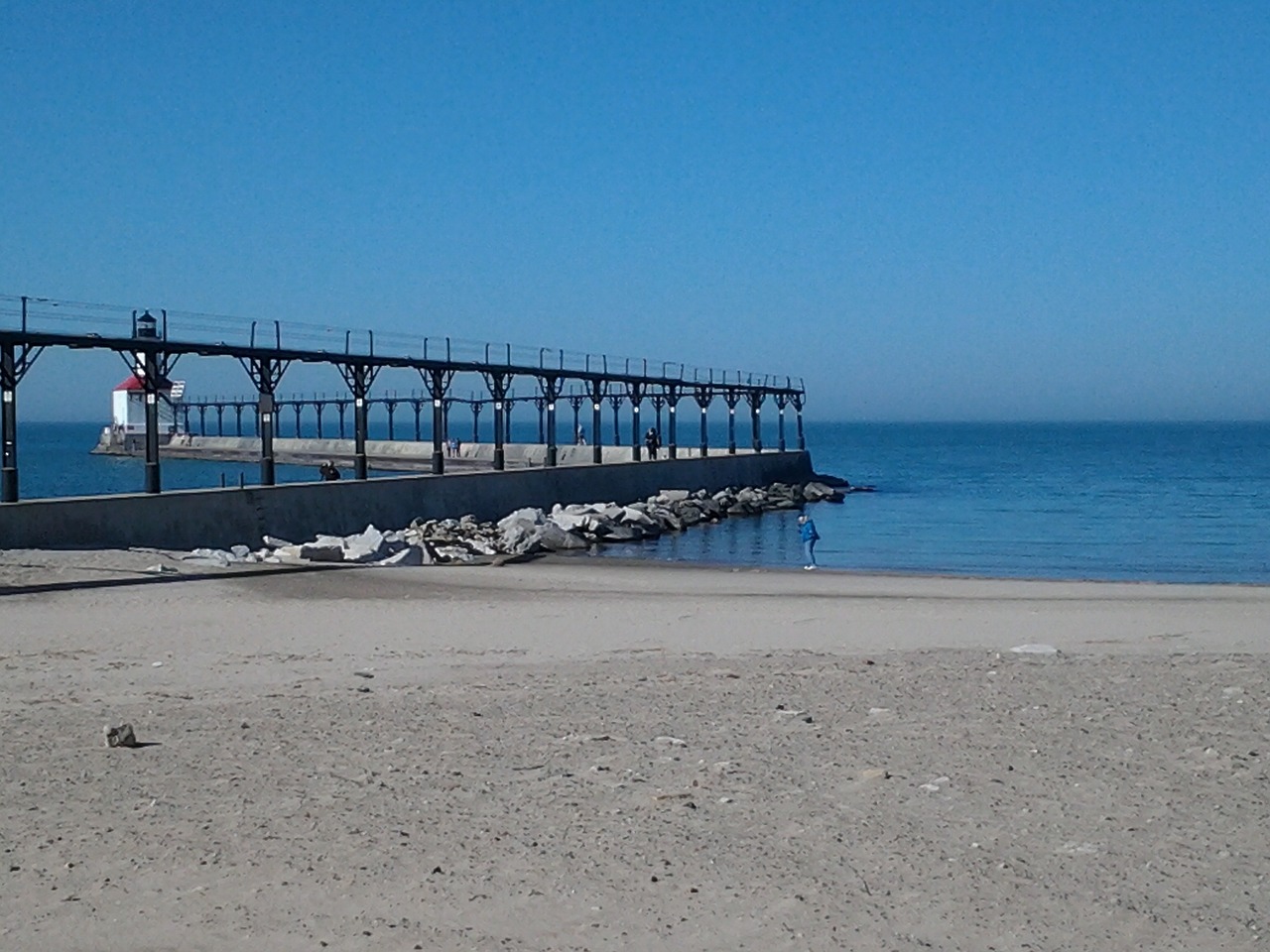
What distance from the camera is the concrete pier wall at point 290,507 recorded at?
21.0 m

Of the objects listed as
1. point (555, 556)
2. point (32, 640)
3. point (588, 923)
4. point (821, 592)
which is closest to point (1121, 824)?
point (588, 923)

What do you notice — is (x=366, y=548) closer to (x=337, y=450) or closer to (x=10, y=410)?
(x=10, y=410)

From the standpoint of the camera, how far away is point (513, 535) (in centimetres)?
2805

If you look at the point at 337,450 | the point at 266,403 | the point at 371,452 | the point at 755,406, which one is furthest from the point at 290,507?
the point at 337,450

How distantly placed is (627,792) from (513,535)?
71.4 ft

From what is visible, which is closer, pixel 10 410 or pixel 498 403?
pixel 10 410

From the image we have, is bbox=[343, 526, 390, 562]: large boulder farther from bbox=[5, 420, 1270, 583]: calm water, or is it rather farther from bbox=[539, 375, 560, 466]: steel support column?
bbox=[539, 375, 560, 466]: steel support column

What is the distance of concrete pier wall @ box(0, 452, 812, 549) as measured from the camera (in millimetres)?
20953

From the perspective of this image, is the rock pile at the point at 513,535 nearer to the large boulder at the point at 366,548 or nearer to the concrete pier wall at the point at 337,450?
the large boulder at the point at 366,548

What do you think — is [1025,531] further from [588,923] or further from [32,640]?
[588,923]

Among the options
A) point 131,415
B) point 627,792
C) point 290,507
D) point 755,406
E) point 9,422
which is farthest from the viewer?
point 131,415

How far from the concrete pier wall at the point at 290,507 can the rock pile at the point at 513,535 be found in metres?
0.53

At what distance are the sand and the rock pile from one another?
9.11 metres

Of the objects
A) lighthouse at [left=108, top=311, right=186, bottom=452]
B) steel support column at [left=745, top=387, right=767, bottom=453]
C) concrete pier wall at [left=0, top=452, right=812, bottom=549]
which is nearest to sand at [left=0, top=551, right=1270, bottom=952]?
concrete pier wall at [left=0, top=452, right=812, bottom=549]
